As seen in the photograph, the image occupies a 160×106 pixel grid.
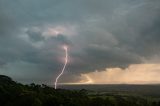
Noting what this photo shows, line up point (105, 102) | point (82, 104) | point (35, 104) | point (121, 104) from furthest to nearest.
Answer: point (121, 104) → point (105, 102) → point (82, 104) → point (35, 104)

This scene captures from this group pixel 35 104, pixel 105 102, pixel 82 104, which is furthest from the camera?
pixel 105 102

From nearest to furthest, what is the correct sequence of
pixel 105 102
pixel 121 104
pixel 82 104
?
1. pixel 82 104
2. pixel 105 102
3. pixel 121 104

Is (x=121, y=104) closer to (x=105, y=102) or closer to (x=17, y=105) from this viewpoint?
(x=105, y=102)

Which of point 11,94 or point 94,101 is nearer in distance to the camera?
point 11,94

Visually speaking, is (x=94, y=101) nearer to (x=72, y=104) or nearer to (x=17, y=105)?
(x=72, y=104)

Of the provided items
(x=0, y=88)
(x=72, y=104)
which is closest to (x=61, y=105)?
(x=72, y=104)

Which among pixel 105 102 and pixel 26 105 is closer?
pixel 26 105

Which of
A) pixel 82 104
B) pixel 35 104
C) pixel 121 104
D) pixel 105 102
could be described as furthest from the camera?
pixel 121 104

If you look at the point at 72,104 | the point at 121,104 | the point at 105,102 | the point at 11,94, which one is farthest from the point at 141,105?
the point at 11,94
